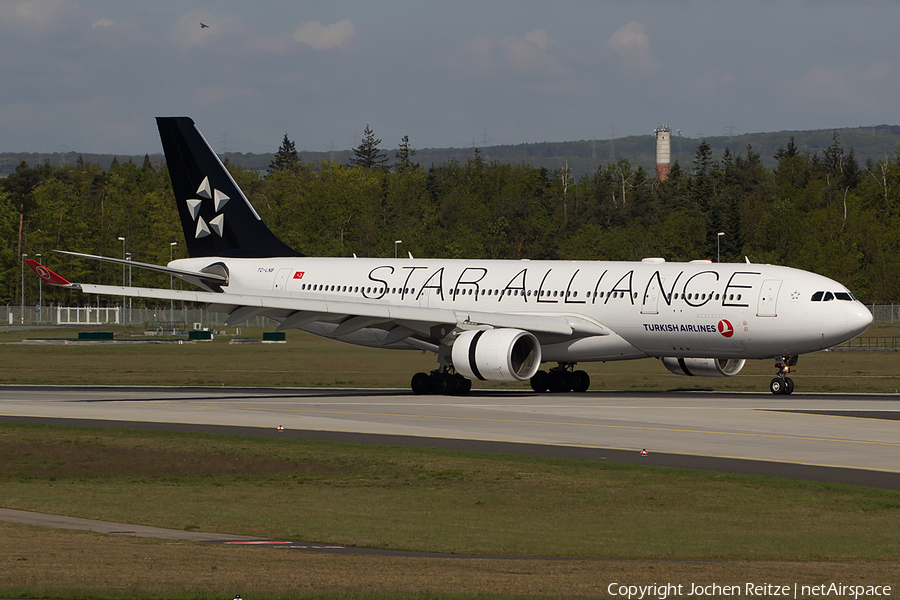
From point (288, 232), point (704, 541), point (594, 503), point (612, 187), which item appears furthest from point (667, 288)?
point (612, 187)

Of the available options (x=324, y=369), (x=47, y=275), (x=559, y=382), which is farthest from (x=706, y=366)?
(x=47, y=275)

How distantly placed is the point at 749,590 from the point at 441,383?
2917 centimetres

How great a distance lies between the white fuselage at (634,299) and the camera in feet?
118

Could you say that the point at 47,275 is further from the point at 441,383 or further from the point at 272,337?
the point at 272,337

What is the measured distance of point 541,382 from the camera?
4156 centimetres

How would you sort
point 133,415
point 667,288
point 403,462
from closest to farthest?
point 403,462 → point 133,415 → point 667,288

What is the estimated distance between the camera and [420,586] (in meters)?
11.2

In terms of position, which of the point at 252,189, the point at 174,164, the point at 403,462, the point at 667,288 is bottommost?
the point at 403,462

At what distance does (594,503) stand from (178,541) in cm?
687

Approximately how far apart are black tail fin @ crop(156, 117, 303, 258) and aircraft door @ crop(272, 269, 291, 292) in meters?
1.54

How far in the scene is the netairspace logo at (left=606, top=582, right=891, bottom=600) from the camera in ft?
34.9

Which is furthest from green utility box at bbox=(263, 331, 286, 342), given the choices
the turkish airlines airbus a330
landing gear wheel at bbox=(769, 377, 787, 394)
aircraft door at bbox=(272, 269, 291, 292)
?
landing gear wheel at bbox=(769, 377, 787, 394)

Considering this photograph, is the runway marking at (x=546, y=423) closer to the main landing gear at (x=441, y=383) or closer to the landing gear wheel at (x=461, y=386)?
the main landing gear at (x=441, y=383)

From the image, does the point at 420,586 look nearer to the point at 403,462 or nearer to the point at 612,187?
the point at 403,462
